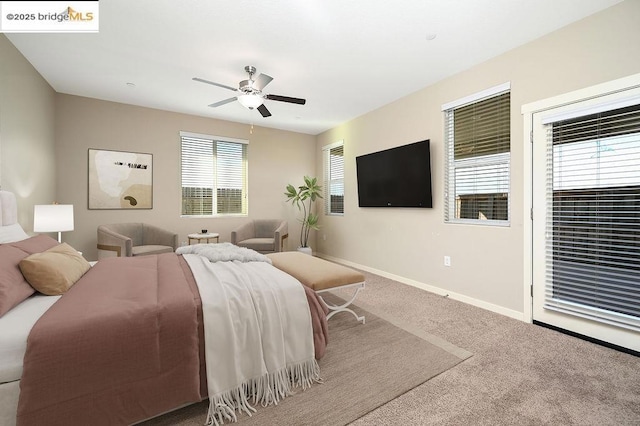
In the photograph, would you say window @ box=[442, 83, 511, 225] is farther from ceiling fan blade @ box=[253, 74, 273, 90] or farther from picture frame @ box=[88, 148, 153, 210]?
picture frame @ box=[88, 148, 153, 210]

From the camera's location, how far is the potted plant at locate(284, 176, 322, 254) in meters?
5.88

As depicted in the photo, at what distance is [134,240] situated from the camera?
4469 millimetres

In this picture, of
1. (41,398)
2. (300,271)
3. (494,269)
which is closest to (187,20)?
(300,271)

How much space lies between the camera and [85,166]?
4.36m

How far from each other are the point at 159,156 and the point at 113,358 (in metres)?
4.37

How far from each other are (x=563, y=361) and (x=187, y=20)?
427 centimetres

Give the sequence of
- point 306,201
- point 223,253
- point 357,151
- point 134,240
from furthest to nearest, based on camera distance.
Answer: point 306,201 → point 357,151 → point 134,240 → point 223,253

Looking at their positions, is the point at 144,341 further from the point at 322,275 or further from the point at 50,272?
the point at 322,275

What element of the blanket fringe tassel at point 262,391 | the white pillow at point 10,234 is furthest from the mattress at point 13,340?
the white pillow at point 10,234

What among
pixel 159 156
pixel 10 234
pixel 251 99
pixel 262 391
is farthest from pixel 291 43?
pixel 159 156

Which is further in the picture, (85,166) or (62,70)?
(85,166)

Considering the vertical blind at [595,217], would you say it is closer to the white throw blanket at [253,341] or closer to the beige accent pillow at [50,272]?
the white throw blanket at [253,341]

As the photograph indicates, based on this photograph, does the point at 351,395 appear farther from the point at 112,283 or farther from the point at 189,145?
the point at 189,145

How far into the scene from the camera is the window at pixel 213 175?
17.0 ft
